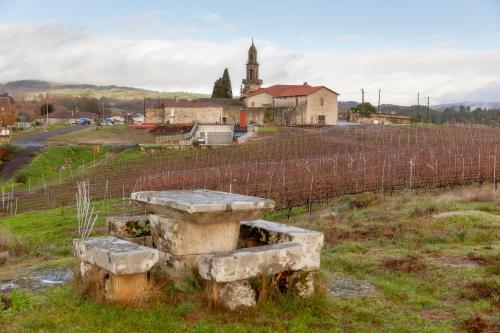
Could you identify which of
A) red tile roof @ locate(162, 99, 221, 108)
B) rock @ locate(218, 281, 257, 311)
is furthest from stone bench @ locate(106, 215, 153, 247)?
red tile roof @ locate(162, 99, 221, 108)

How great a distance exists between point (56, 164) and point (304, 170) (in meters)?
27.7

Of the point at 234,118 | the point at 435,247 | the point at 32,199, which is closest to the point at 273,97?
the point at 234,118

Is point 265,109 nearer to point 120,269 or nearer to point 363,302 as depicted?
point 363,302

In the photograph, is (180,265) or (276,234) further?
(276,234)

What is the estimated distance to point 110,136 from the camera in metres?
64.8

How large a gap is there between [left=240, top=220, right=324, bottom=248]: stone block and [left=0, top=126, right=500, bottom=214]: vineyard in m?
12.4

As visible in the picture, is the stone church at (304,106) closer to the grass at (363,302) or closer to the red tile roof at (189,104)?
the red tile roof at (189,104)

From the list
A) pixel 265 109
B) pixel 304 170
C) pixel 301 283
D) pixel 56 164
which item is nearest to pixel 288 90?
pixel 265 109

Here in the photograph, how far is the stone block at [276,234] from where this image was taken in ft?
24.0

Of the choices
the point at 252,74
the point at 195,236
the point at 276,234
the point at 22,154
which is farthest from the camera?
the point at 252,74

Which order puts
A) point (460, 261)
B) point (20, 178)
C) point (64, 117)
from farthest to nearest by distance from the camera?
1. point (64, 117)
2. point (20, 178)
3. point (460, 261)

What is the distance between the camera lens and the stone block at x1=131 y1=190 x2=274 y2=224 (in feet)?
22.1

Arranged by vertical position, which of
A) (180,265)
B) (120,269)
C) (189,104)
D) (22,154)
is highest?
(189,104)

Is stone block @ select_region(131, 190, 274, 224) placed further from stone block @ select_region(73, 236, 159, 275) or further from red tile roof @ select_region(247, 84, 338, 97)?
red tile roof @ select_region(247, 84, 338, 97)
